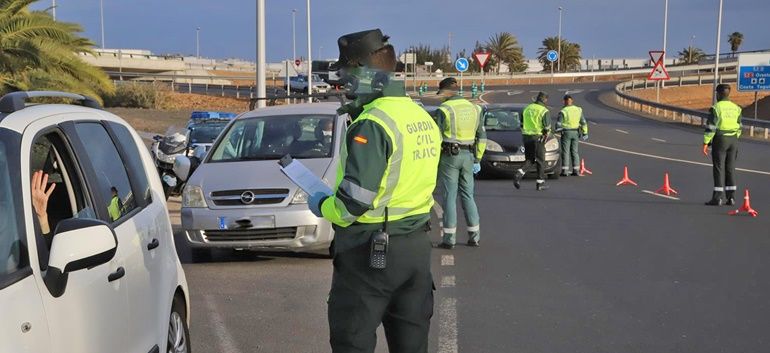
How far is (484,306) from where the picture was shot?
7.44 meters

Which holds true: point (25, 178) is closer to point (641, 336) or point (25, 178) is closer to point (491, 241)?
point (641, 336)

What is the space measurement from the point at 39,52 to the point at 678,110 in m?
30.8

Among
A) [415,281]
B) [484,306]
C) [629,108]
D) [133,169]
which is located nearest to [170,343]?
[133,169]

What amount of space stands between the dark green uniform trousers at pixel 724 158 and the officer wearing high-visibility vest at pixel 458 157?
523 cm

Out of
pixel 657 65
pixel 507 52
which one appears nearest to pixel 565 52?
pixel 507 52

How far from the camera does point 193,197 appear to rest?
922 centimetres

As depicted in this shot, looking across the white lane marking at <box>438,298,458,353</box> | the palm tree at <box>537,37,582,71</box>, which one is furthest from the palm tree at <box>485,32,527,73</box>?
the white lane marking at <box>438,298,458,353</box>

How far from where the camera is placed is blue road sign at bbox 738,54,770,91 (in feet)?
117

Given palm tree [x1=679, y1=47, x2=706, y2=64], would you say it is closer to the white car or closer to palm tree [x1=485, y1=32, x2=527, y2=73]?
palm tree [x1=485, y1=32, x2=527, y2=73]

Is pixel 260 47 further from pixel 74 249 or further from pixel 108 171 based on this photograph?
pixel 74 249

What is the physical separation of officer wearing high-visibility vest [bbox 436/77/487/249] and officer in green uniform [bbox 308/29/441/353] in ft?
18.9

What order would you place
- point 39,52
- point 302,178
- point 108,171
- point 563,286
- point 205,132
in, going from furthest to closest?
point 205,132 < point 39,52 < point 563,286 < point 108,171 < point 302,178

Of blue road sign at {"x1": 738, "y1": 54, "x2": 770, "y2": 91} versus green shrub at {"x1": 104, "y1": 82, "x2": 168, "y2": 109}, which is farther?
green shrub at {"x1": 104, "y1": 82, "x2": 168, "y2": 109}

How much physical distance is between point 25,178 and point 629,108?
5089cm
